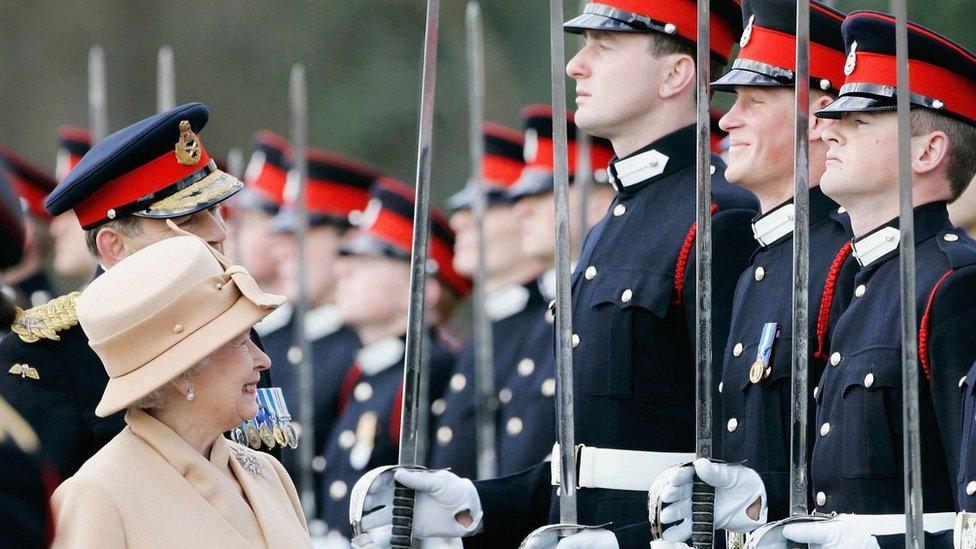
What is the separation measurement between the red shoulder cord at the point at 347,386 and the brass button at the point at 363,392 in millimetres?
361

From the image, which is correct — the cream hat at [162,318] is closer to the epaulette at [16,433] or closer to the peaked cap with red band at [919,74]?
the epaulette at [16,433]

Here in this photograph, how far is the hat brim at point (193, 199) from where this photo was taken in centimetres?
498

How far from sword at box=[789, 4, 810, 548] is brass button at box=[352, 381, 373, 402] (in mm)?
5241

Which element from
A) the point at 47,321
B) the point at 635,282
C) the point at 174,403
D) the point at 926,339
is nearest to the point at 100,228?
the point at 47,321

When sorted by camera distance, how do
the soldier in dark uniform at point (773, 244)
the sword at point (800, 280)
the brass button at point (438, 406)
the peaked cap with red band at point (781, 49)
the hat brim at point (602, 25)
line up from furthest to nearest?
1. the brass button at point (438, 406)
2. the hat brim at point (602, 25)
3. the peaked cap with red band at point (781, 49)
4. the soldier in dark uniform at point (773, 244)
5. the sword at point (800, 280)

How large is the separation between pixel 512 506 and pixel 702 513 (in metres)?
→ 0.82

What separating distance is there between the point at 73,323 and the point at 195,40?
1579 cm

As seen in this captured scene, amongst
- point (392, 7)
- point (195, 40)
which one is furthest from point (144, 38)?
point (392, 7)

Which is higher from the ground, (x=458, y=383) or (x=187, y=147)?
(x=187, y=147)

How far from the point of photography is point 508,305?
975cm

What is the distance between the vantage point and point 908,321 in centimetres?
423

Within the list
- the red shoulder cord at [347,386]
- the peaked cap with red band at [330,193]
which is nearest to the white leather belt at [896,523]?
the red shoulder cord at [347,386]

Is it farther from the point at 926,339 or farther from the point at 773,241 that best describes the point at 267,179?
the point at 926,339

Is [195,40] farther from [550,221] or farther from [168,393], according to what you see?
[168,393]
